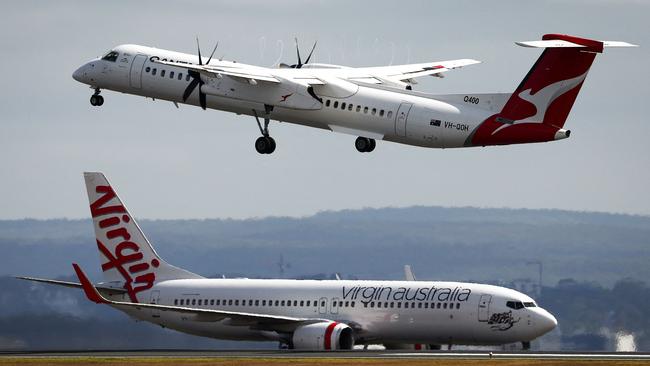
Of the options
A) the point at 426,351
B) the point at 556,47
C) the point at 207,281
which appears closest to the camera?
the point at 556,47

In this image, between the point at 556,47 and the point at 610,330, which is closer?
the point at 556,47

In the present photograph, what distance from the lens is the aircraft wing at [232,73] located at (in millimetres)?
91312

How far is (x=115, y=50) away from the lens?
321 feet

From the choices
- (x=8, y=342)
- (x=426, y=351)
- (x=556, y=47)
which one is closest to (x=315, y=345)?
(x=426, y=351)

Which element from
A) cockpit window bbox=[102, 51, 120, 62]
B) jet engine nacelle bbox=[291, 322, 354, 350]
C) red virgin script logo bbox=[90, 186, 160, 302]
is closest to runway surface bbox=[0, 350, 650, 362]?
jet engine nacelle bbox=[291, 322, 354, 350]

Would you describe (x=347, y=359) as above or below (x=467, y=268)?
below

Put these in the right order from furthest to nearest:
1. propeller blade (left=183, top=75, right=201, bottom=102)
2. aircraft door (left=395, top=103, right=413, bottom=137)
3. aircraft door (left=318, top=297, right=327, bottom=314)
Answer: aircraft door (left=318, top=297, right=327, bottom=314), propeller blade (left=183, top=75, right=201, bottom=102), aircraft door (left=395, top=103, right=413, bottom=137)

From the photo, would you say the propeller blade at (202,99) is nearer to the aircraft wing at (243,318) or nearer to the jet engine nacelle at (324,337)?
the aircraft wing at (243,318)

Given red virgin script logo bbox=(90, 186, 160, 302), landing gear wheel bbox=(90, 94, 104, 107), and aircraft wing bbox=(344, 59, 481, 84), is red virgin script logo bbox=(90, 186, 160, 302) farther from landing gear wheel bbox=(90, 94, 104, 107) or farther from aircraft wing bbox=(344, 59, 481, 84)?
aircraft wing bbox=(344, 59, 481, 84)

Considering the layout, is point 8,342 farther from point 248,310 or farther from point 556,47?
point 556,47

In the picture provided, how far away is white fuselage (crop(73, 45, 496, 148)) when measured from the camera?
87562 millimetres

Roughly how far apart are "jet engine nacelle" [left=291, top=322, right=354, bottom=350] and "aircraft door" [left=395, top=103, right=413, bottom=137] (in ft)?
34.9

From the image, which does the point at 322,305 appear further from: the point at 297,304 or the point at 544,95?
the point at 544,95

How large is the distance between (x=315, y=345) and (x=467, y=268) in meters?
61.2
